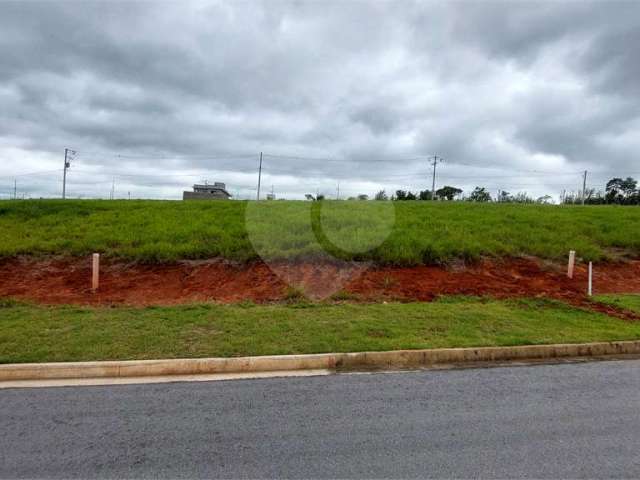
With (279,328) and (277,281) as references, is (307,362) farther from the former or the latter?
(277,281)

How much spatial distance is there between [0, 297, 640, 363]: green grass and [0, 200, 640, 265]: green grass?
→ 290 cm

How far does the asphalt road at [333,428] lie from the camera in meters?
2.86

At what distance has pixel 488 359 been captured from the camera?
5309 mm

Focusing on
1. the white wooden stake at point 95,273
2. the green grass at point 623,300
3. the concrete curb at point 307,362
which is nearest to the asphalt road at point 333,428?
the concrete curb at point 307,362

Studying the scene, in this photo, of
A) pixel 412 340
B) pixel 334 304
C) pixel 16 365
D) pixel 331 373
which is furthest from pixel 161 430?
pixel 334 304

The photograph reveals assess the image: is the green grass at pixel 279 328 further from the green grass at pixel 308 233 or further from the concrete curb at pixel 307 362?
the green grass at pixel 308 233

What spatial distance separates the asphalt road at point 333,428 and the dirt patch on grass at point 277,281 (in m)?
3.87

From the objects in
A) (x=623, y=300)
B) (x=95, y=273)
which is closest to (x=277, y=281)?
(x=95, y=273)

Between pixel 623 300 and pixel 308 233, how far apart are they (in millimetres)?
7510

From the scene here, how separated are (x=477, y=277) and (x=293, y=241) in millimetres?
4754

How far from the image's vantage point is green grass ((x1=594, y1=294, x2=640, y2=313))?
7.87 m

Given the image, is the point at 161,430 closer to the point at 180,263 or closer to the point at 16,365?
the point at 16,365

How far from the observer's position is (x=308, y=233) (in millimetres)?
11156

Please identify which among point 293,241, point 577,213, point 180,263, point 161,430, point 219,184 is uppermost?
point 219,184
